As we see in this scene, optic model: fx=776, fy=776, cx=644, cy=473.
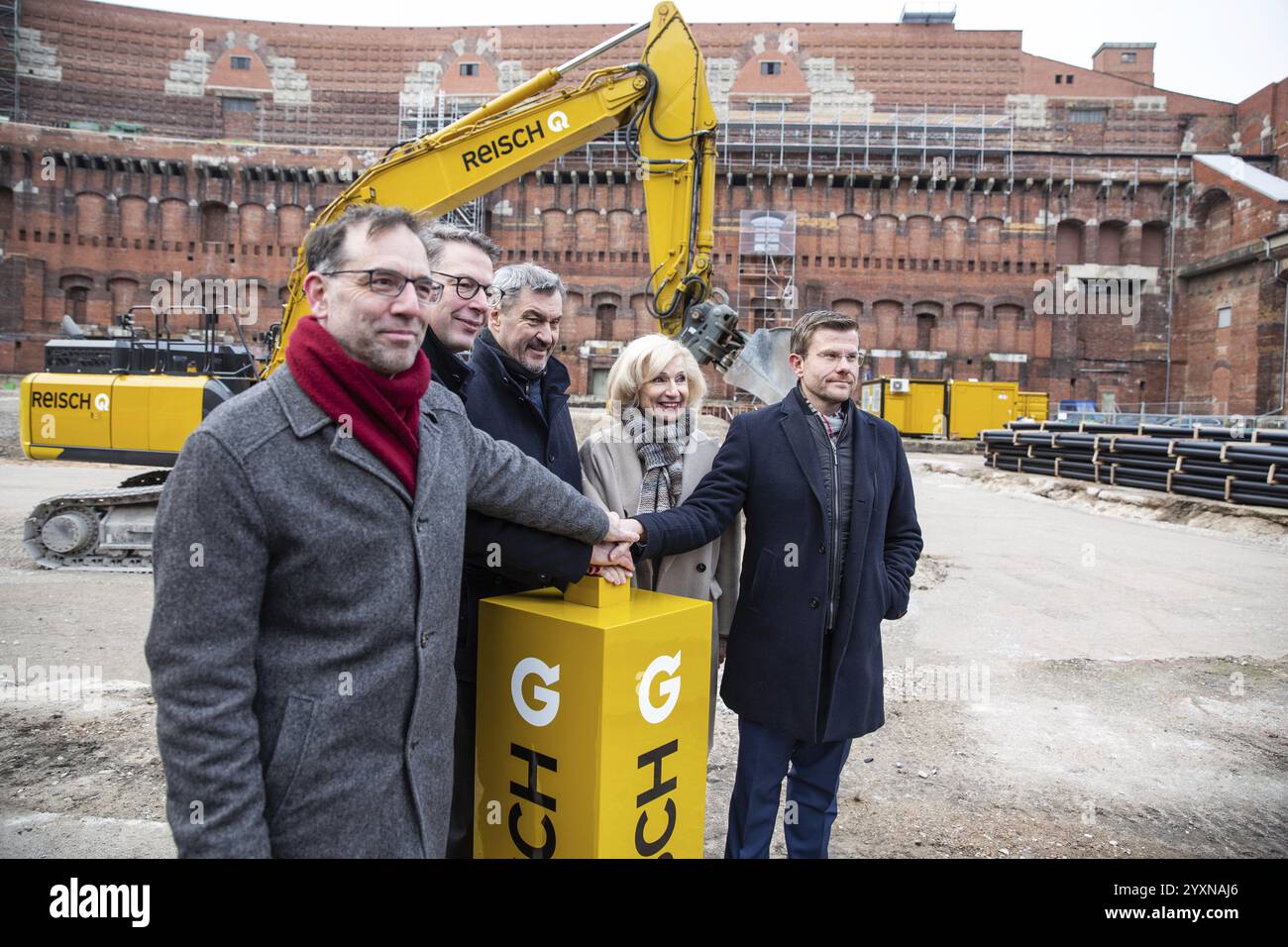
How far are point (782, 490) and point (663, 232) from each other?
22.7ft

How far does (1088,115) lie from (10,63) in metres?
56.4

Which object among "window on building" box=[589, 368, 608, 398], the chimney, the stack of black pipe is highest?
the chimney

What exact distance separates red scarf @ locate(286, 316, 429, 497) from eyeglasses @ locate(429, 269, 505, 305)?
991 mm

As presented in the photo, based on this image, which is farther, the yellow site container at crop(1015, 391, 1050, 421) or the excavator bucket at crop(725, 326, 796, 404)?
the yellow site container at crop(1015, 391, 1050, 421)

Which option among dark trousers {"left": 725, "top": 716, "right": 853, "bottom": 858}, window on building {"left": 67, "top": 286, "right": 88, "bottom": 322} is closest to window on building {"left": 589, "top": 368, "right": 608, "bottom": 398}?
window on building {"left": 67, "top": 286, "right": 88, "bottom": 322}

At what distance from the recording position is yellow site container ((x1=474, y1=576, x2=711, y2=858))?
6.98ft

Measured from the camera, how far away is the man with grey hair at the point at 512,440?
2.26 m

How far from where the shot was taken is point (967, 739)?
4902 mm

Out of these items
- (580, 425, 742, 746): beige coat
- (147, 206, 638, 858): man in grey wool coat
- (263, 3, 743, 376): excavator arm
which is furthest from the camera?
(263, 3, 743, 376): excavator arm

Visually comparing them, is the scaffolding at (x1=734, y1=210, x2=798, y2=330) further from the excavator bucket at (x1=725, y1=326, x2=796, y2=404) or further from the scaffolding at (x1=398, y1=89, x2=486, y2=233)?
the excavator bucket at (x1=725, y1=326, x2=796, y2=404)

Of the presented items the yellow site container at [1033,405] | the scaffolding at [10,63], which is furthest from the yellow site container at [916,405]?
the scaffolding at [10,63]

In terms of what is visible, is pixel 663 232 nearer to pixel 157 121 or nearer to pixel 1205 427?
pixel 1205 427

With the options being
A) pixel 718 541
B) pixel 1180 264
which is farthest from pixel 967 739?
pixel 1180 264

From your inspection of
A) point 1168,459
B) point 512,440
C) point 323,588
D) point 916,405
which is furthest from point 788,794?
point 916,405
